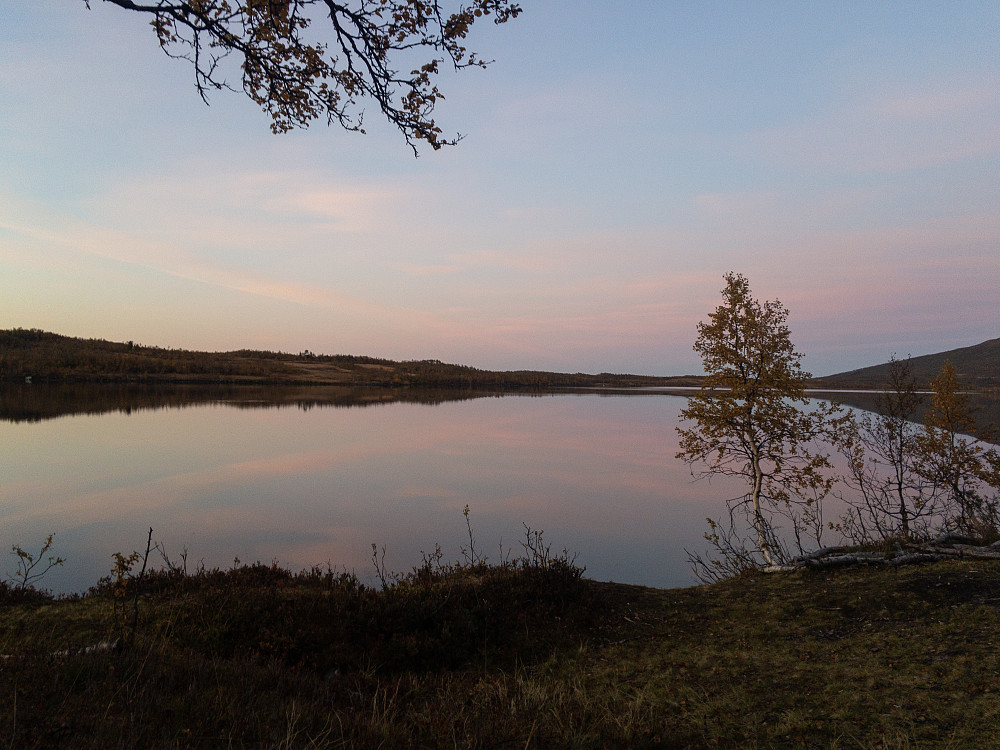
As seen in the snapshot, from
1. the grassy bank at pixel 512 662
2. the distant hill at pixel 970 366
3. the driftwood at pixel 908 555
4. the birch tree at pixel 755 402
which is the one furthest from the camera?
the distant hill at pixel 970 366

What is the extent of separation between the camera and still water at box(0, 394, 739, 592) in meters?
14.9

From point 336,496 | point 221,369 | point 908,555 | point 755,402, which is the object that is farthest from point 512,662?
point 221,369

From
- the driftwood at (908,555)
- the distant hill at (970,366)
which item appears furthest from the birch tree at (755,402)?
the distant hill at (970,366)

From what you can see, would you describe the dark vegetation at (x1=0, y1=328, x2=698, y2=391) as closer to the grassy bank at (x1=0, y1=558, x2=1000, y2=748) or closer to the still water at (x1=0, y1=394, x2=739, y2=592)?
the still water at (x1=0, y1=394, x2=739, y2=592)

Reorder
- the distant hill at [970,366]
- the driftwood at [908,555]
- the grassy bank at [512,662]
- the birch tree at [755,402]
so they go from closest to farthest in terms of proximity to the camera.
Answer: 1. the grassy bank at [512,662]
2. the driftwood at [908,555]
3. the birch tree at [755,402]
4. the distant hill at [970,366]

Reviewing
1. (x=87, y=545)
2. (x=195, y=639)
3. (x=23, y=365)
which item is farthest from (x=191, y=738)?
(x=23, y=365)

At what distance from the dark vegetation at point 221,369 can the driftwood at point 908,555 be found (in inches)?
4962

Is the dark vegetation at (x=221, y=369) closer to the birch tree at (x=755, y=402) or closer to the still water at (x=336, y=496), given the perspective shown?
the still water at (x=336, y=496)

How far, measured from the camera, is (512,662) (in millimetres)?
7469

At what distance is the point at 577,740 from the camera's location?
3947 mm

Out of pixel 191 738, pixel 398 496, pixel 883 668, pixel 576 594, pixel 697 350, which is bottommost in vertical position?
pixel 398 496

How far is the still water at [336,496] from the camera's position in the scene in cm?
1489

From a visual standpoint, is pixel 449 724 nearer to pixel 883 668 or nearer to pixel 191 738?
pixel 191 738

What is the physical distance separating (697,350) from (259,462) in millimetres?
24090
